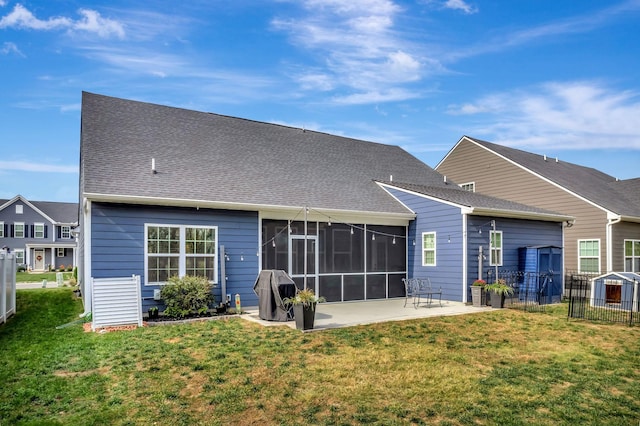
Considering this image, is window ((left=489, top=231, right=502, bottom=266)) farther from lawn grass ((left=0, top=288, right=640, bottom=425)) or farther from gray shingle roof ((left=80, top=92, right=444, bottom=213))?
lawn grass ((left=0, top=288, right=640, bottom=425))

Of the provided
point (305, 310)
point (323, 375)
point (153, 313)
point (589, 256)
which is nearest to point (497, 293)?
point (305, 310)

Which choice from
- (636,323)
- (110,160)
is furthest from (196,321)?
(636,323)

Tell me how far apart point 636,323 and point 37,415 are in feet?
38.2

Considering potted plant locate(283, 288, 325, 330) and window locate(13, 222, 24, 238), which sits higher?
window locate(13, 222, 24, 238)

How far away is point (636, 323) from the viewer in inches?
410

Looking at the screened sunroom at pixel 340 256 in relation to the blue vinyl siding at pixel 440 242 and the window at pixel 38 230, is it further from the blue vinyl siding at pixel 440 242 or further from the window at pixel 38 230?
the window at pixel 38 230

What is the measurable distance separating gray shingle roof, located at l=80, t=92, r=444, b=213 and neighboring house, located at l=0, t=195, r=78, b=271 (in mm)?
32156

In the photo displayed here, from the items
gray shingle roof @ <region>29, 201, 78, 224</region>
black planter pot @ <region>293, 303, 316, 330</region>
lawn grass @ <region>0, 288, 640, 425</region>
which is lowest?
lawn grass @ <region>0, 288, 640, 425</region>

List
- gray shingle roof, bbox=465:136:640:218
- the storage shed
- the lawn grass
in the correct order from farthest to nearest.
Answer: gray shingle roof, bbox=465:136:640:218 < the storage shed < the lawn grass

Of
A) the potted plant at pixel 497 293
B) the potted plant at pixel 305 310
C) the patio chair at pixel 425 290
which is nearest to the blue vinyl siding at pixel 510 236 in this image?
the potted plant at pixel 497 293

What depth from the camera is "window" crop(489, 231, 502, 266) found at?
14.1 metres

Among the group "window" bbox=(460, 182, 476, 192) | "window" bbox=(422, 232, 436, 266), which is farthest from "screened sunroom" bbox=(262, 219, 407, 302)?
"window" bbox=(460, 182, 476, 192)

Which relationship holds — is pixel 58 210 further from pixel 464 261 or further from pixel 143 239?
pixel 464 261

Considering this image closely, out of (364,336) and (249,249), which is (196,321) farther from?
(364,336)
